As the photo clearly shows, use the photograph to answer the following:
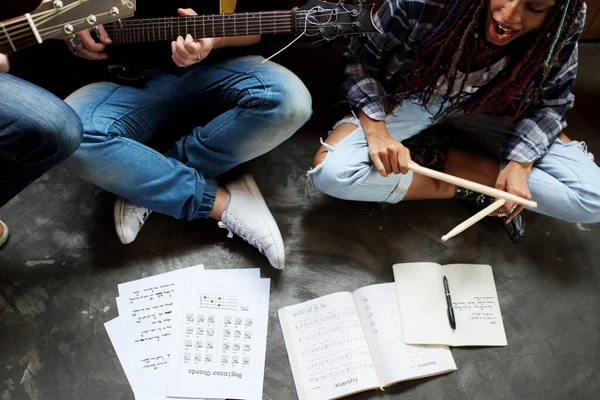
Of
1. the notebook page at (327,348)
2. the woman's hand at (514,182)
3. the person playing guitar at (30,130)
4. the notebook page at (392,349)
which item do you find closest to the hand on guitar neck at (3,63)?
the person playing guitar at (30,130)

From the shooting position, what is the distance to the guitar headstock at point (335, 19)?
3.04 ft

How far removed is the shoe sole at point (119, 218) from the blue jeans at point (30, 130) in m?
0.23

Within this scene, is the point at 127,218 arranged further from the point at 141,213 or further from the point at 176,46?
the point at 176,46

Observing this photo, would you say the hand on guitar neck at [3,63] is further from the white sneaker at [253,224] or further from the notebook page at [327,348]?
the notebook page at [327,348]

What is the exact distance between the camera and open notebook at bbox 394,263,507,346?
3.76 feet

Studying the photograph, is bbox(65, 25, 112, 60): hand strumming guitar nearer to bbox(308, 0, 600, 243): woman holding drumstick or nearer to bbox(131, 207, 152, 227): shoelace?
bbox(131, 207, 152, 227): shoelace

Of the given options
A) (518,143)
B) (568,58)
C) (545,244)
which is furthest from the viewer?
(545,244)

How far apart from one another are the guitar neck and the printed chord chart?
0.61m

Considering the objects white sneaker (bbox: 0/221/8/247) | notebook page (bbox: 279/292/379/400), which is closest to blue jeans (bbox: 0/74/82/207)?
white sneaker (bbox: 0/221/8/247)

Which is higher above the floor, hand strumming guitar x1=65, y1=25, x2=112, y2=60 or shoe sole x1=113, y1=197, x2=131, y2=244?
hand strumming guitar x1=65, y1=25, x2=112, y2=60

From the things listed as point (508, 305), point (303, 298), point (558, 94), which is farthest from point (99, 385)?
point (558, 94)

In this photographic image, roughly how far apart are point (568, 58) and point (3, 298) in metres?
1.44

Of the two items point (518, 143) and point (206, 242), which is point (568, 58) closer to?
point (518, 143)

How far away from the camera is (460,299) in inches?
47.0
